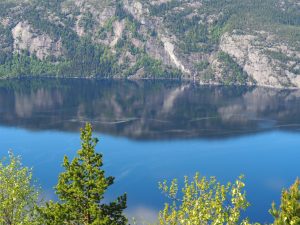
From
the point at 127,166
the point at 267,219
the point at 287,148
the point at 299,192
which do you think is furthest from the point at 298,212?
the point at 287,148

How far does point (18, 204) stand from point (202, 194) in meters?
23.1

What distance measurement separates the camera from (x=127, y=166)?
168250mm

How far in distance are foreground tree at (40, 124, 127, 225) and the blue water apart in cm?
7887

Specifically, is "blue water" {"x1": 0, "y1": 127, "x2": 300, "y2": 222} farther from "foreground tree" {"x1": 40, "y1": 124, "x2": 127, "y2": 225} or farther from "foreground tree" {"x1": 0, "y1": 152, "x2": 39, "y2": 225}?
"foreground tree" {"x1": 40, "y1": 124, "x2": 127, "y2": 225}

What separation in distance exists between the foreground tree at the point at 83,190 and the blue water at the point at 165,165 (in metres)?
78.9

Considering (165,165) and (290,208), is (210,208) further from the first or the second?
(165,165)

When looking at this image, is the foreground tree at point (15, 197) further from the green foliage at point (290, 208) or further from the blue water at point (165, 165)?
the blue water at point (165, 165)

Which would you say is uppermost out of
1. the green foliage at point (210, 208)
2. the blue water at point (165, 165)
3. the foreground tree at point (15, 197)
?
the green foliage at point (210, 208)

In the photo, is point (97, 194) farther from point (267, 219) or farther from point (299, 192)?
point (267, 219)

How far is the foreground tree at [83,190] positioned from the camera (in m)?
42.7

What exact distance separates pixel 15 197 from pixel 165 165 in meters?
123

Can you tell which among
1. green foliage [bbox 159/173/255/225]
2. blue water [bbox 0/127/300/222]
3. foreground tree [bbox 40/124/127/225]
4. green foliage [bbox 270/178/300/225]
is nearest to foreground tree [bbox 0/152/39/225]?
foreground tree [bbox 40/124/127/225]

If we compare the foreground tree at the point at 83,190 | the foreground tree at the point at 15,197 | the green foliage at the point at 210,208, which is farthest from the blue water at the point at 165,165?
the green foliage at the point at 210,208

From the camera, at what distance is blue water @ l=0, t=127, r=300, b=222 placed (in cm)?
13888
